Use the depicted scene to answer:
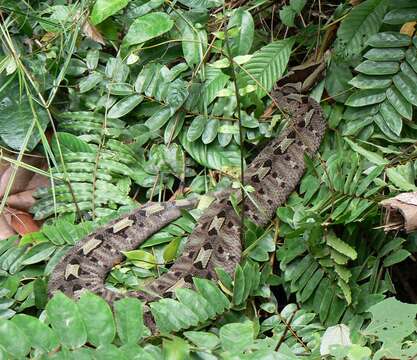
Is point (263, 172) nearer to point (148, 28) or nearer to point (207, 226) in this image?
point (207, 226)

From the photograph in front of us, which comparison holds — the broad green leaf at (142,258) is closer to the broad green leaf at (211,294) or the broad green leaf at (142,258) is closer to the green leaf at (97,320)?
the broad green leaf at (211,294)

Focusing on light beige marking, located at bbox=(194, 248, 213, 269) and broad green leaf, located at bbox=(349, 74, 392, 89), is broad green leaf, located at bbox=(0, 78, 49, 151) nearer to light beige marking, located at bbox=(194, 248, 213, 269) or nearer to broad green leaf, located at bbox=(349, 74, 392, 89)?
light beige marking, located at bbox=(194, 248, 213, 269)

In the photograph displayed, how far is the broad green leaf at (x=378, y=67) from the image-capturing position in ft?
14.6

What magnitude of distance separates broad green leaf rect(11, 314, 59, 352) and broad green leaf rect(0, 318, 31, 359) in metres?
0.04

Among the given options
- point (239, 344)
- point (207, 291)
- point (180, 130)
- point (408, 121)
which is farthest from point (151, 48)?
point (239, 344)

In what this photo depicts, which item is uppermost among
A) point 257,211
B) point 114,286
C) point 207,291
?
point 207,291

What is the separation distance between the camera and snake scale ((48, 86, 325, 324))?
412cm

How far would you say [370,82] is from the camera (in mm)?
4488

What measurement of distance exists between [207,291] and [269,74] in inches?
77.8

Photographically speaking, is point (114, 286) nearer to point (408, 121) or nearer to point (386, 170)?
point (386, 170)

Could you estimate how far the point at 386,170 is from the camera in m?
3.98

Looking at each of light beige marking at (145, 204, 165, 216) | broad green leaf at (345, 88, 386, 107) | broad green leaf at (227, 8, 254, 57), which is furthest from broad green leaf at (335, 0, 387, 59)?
light beige marking at (145, 204, 165, 216)

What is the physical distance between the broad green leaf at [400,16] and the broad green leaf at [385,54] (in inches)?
6.7

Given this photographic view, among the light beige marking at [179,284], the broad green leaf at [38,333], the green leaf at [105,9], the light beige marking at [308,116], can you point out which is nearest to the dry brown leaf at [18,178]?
the green leaf at [105,9]
